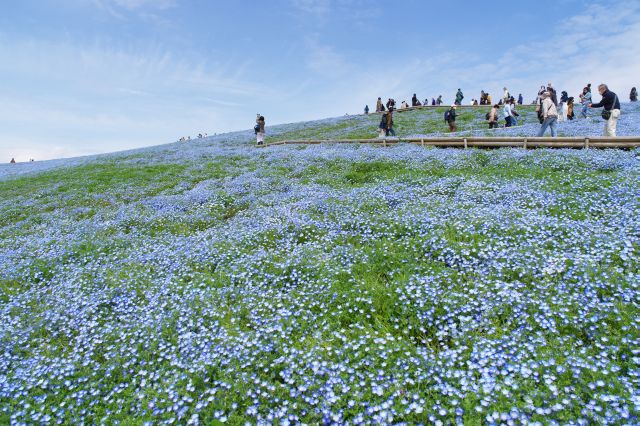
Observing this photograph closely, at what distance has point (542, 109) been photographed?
18.0 m

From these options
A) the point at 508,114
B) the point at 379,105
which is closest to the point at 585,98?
the point at 508,114

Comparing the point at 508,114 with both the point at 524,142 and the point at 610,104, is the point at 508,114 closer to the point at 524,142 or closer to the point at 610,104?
the point at 610,104

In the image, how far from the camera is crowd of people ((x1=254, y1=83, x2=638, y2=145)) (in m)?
15.8

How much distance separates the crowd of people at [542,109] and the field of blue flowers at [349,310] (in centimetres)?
550

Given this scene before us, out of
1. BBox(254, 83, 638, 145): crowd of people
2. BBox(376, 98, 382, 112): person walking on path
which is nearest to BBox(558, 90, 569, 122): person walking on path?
BBox(254, 83, 638, 145): crowd of people

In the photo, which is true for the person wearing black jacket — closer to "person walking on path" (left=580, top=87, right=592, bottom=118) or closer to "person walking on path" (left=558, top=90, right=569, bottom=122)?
"person walking on path" (left=558, top=90, right=569, bottom=122)

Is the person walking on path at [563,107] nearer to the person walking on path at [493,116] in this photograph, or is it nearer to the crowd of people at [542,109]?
the crowd of people at [542,109]

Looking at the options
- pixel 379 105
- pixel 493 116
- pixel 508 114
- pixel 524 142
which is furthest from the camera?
pixel 379 105

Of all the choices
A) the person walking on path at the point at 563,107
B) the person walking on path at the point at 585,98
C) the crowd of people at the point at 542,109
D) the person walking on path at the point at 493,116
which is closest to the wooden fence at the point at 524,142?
the crowd of people at the point at 542,109

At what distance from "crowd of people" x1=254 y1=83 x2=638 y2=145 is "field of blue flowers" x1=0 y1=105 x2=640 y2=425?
5.50 m

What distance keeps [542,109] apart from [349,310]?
1691cm

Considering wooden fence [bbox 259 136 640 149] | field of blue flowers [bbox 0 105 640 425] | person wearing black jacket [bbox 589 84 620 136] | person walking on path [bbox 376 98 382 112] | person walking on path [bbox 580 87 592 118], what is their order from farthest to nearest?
person walking on path [bbox 376 98 382 112] < person walking on path [bbox 580 87 592 118] < person wearing black jacket [bbox 589 84 620 136] < wooden fence [bbox 259 136 640 149] < field of blue flowers [bbox 0 105 640 425]

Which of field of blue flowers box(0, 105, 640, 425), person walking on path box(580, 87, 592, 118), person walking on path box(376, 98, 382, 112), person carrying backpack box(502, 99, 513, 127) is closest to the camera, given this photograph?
field of blue flowers box(0, 105, 640, 425)

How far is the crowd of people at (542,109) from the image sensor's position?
15758 mm
